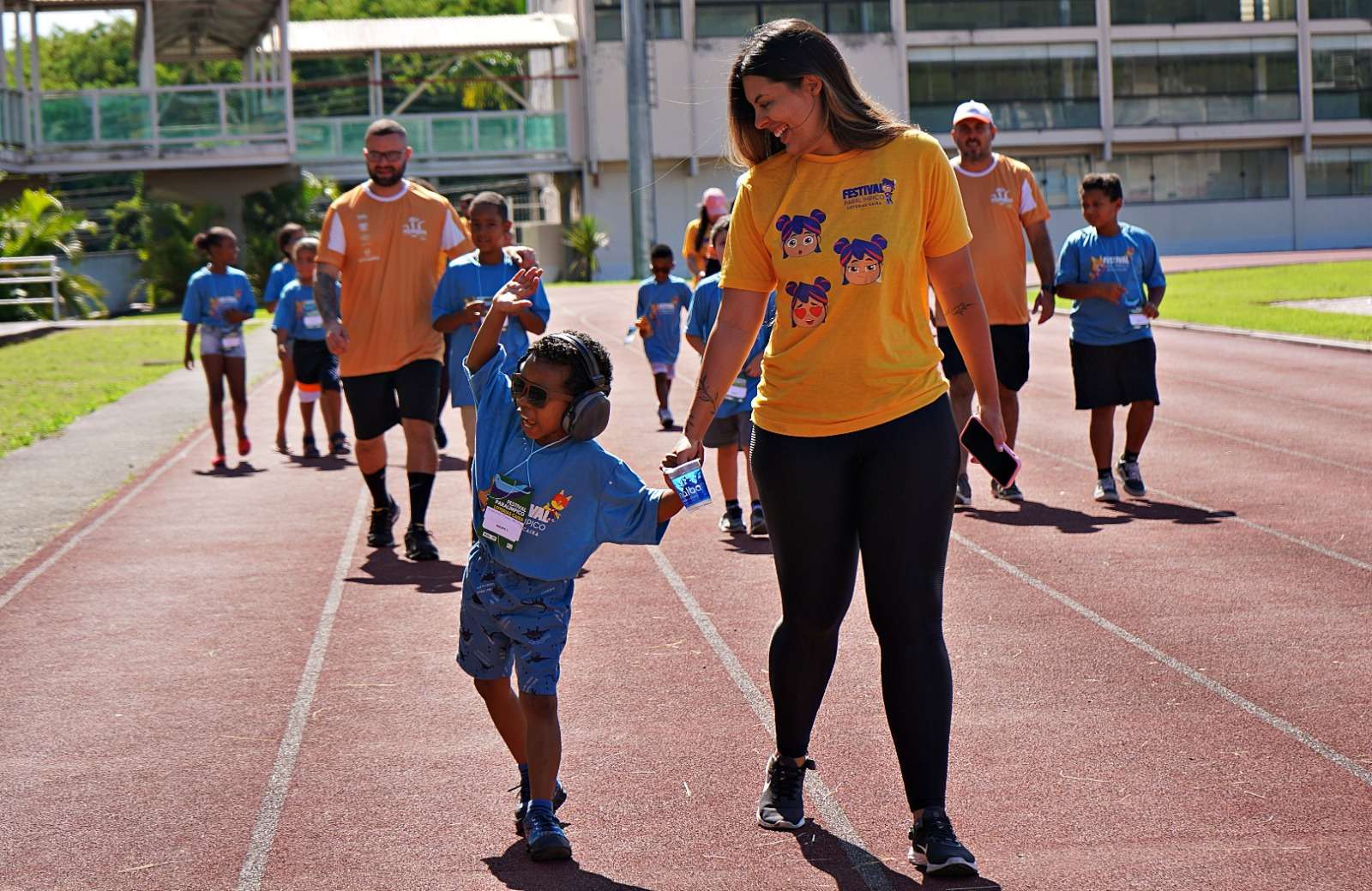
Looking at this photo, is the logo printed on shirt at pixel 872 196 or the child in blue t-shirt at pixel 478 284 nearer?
the logo printed on shirt at pixel 872 196

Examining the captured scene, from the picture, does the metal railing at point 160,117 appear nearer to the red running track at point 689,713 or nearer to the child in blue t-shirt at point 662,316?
the child in blue t-shirt at point 662,316

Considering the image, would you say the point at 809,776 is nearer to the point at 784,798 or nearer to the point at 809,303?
the point at 784,798

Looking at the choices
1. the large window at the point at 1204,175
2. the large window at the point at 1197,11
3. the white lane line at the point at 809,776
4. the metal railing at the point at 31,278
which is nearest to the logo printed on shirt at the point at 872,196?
the white lane line at the point at 809,776

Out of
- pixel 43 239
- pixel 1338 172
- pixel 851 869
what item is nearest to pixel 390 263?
pixel 851 869

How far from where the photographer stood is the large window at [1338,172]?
204 feet

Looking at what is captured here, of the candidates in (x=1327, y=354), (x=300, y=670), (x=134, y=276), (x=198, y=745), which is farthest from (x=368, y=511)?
(x=134, y=276)

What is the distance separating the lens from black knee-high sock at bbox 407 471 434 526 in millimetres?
9656

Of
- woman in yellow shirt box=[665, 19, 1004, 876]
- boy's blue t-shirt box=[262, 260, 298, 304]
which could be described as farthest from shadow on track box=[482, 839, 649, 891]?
boy's blue t-shirt box=[262, 260, 298, 304]

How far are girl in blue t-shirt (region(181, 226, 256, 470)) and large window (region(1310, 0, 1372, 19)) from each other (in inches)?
2162

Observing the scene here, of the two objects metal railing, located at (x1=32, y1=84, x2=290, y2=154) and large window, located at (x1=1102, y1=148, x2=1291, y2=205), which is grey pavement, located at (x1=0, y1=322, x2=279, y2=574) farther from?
large window, located at (x1=1102, y1=148, x2=1291, y2=205)

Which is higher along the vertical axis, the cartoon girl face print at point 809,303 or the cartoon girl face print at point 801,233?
the cartoon girl face print at point 801,233

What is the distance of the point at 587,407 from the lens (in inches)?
190

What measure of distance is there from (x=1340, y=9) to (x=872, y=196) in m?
62.6

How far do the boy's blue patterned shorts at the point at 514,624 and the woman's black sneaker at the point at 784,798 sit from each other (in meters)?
0.71
